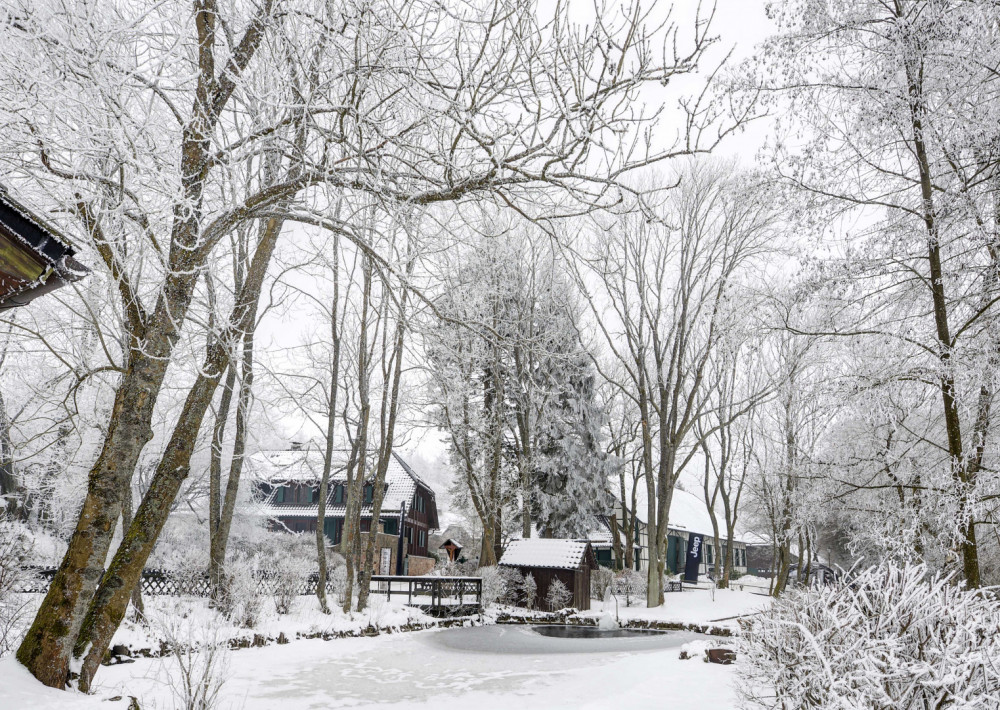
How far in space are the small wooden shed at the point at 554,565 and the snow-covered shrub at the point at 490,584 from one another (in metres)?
1.77

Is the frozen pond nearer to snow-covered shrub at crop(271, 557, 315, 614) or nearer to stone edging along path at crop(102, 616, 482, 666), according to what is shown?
stone edging along path at crop(102, 616, 482, 666)

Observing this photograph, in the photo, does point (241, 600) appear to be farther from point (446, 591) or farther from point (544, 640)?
point (446, 591)

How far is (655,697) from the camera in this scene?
757 cm

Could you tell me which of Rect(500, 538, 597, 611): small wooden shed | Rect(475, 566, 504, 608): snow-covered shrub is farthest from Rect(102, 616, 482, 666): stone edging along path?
Rect(500, 538, 597, 611): small wooden shed

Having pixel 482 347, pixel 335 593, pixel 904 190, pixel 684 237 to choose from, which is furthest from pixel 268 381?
pixel 684 237

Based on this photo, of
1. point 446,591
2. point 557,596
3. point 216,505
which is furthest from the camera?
point 557,596

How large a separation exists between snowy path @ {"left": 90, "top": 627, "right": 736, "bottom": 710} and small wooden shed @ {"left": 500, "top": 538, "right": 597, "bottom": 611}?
354 inches

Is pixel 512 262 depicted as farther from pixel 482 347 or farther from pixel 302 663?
pixel 302 663

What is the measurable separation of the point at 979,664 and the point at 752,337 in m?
6.93

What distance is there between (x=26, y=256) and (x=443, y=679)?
7.96 meters

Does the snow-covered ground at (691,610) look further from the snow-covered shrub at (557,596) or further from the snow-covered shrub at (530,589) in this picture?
the snow-covered shrub at (530,589)

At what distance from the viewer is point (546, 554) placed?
22422 millimetres

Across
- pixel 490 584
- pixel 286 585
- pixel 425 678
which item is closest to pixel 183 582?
pixel 286 585

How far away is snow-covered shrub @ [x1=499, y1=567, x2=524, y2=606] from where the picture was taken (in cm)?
2191
